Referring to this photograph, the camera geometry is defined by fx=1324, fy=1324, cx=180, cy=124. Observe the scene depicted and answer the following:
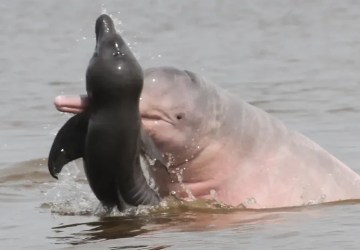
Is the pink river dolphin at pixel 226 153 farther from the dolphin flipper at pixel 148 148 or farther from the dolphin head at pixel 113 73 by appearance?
the dolphin head at pixel 113 73

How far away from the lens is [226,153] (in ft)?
24.1

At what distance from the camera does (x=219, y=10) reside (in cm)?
2081

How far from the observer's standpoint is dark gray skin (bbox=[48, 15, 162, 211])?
21.8 feet

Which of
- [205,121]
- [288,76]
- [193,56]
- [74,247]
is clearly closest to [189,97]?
[205,121]

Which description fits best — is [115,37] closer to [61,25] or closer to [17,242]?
[17,242]

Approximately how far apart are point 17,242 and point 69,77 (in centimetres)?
841

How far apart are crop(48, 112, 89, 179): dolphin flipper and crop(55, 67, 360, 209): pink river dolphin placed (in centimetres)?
36

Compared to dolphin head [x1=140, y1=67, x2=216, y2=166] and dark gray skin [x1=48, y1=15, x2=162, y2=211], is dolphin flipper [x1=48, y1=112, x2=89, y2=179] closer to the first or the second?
dark gray skin [x1=48, y1=15, x2=162, y2=211]

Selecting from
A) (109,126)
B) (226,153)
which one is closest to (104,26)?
(109,126)

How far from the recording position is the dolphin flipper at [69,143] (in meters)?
6.85

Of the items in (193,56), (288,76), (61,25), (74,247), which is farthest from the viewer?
(61,25)

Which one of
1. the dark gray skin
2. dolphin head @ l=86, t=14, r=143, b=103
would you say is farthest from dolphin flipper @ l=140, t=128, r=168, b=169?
dolphin head @ l=86, t=14, r=143, b=103

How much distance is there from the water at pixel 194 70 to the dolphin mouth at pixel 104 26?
3.43 feet

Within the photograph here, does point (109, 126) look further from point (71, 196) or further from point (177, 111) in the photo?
point (71, 196)
